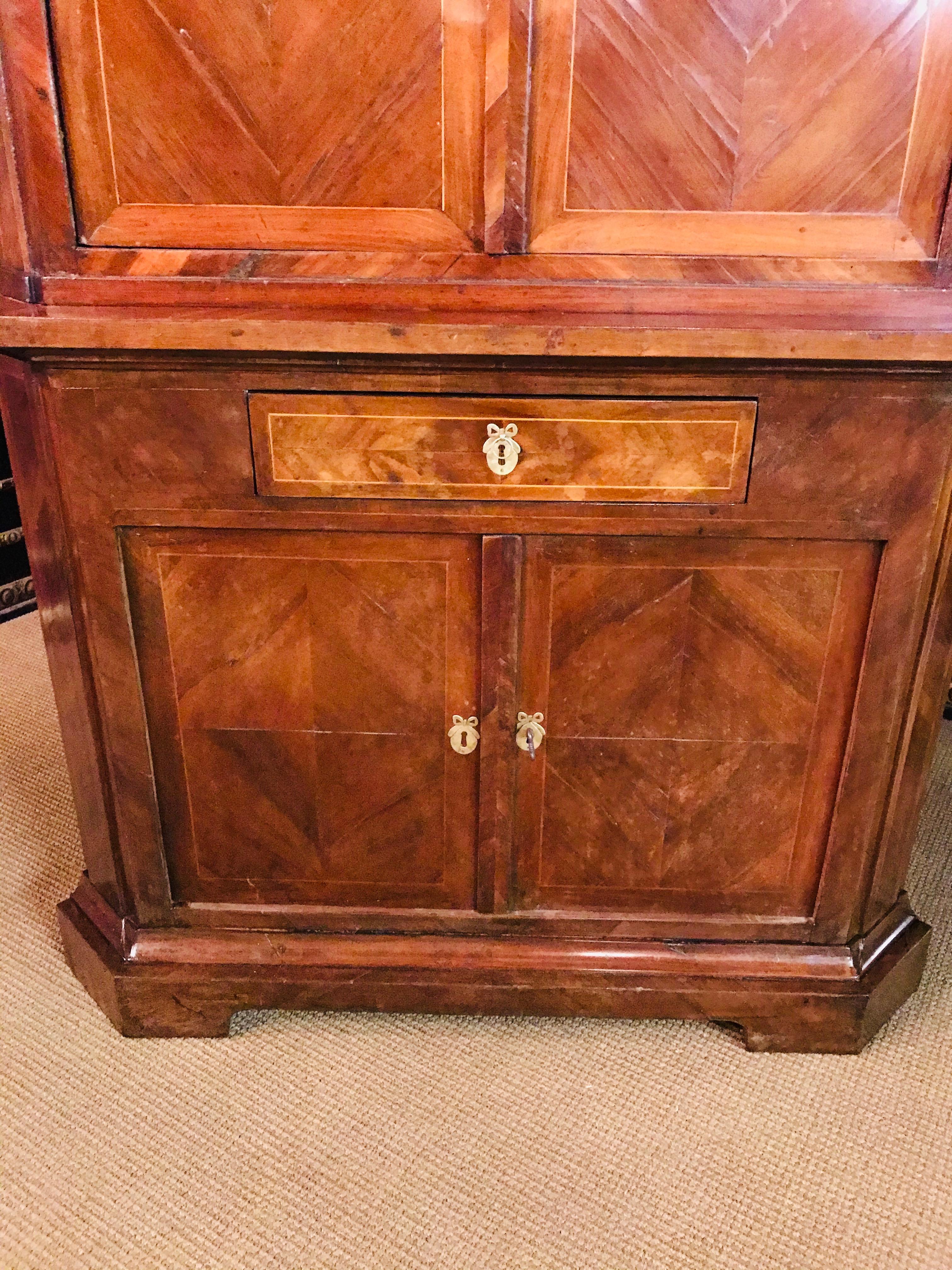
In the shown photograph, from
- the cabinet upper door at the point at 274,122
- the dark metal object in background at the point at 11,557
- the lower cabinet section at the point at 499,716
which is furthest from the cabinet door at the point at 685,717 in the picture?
the dark metal object in background at the point at 11,557

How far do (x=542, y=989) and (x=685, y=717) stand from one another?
39cm

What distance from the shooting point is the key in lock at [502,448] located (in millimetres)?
1019

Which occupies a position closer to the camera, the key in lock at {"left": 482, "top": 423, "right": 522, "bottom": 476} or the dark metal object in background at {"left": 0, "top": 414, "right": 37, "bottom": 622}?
the key in lock at {"left": 482, "top": 423, "right": 522, "bottom": 476}

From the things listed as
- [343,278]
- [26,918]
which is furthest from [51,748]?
[343,278]

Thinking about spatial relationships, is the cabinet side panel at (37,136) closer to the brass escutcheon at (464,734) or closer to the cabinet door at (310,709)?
the cabinet door at (310,709)

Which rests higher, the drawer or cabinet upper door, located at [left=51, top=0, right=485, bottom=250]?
cabinet upper door, located at [left=51, top=0, right=485, bottom=250]

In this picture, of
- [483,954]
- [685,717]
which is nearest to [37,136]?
[685,717]

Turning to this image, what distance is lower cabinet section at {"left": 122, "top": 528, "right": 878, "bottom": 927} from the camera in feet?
3.61

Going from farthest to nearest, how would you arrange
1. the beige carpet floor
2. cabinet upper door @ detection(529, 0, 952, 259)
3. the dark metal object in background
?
the dark metal object in background < the beige carpet floor < cabinet upper door @ detection(529, 0, 952, 259)

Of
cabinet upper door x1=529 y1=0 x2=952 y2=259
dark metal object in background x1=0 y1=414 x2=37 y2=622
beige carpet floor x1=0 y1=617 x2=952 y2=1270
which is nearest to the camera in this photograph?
cabinet upper door x1=529 y1=0 x2=952 y2=259

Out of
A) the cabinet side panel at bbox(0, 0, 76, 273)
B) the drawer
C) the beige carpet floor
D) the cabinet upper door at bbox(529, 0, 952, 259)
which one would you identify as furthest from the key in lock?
the beige carpet floor

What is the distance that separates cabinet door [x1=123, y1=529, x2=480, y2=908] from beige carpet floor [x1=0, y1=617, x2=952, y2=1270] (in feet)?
0.69

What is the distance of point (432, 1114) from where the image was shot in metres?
1.19

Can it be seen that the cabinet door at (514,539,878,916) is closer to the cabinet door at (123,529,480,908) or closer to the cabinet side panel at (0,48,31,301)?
the cabinet door at (123,529,480,908)
